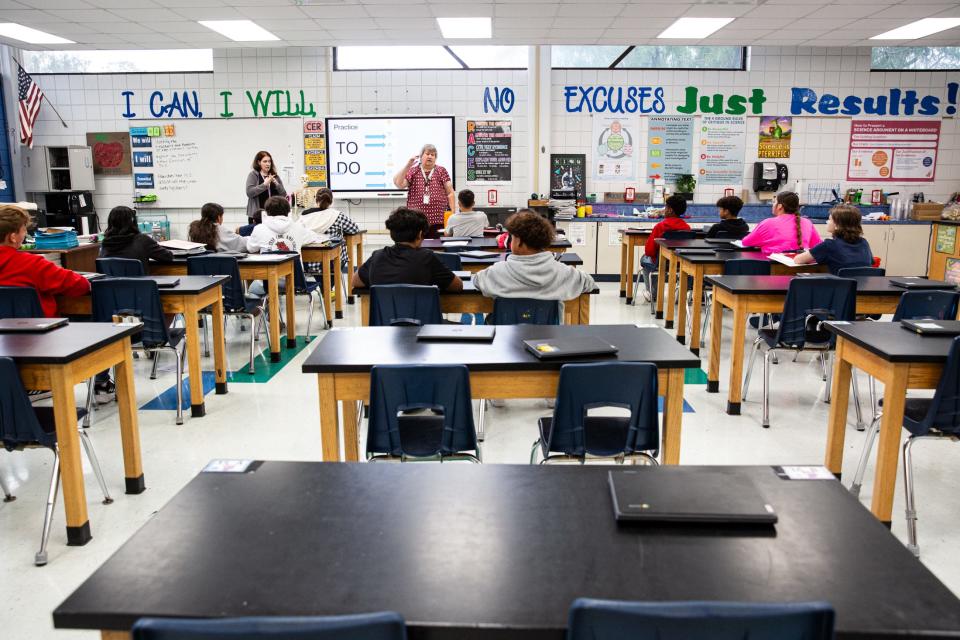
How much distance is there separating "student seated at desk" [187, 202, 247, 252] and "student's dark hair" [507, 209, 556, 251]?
3074 millimetres

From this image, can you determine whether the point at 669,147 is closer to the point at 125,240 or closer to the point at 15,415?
the point at 125,240

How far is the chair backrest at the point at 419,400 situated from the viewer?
233 centimetres

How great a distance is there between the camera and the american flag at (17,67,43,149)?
9.02 meters

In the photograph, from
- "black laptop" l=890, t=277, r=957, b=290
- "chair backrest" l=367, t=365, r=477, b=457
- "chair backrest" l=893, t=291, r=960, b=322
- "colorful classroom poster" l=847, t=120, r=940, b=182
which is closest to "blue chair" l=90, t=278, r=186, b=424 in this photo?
"chair backrest" l=367, t=365, r=477, b=457

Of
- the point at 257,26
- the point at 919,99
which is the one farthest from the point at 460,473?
the point at 919,99

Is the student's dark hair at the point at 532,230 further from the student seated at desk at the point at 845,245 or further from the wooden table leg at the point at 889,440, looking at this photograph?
the student seated at desk at the point at 845,245

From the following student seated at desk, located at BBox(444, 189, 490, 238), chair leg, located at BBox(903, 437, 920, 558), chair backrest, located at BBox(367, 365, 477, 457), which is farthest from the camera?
student seated at desk, located at BBox(444, 189, 490, 238)

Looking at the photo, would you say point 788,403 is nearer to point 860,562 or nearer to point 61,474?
point 860,562

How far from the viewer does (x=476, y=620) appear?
42.1 inches

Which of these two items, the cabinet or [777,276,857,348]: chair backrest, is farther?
the cabinet

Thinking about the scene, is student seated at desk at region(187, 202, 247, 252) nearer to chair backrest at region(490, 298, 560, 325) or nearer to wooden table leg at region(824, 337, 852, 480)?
chair backrest at region(490, 298, 560, 325)

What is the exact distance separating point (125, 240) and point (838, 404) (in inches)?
175

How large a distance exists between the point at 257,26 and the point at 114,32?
156cm

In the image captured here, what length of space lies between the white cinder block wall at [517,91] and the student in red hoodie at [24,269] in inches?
240
